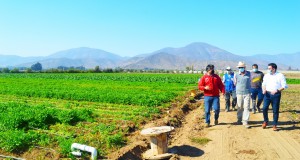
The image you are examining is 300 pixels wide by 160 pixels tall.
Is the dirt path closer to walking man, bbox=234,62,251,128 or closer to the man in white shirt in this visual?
walking man, bbox=234,62,251,128

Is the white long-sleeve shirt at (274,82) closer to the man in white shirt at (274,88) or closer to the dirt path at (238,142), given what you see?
the man in white shirt at (274,88)

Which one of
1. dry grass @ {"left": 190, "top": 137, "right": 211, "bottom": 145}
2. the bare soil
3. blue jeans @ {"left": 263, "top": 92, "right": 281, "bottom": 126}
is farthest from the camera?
blue jeans @ {"left": 263, "top": 92, "right": 281, "bottom": 126}

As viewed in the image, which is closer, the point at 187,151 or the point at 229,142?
the point at 187,151

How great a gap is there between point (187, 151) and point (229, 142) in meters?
1.60

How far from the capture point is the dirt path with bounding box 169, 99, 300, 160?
8.66m

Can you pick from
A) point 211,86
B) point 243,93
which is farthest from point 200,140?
point 243,93

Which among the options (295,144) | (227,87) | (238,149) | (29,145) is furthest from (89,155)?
(227,87)

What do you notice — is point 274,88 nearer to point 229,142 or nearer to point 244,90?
point 244,90

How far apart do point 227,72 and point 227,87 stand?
774mm

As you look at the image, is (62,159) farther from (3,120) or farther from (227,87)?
(227,87)

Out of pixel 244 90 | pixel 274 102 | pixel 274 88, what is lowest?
pixel 274 102

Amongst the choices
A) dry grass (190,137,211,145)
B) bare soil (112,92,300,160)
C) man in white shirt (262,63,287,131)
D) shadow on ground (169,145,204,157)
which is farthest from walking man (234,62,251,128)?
shadow on ground (169,145,204,157)

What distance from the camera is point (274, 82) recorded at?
36.1 feet

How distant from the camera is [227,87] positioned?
15.2m
